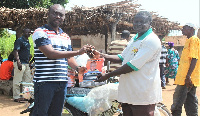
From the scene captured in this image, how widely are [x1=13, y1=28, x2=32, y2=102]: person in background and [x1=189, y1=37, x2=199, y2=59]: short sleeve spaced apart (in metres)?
4.19

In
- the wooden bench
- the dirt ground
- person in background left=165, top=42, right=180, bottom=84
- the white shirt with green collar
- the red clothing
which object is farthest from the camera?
person in background left=165, top=42, right=180, bottom=84

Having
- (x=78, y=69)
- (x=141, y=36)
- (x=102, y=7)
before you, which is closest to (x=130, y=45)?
(x=141, y=36)

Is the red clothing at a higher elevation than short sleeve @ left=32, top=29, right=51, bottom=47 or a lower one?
lower

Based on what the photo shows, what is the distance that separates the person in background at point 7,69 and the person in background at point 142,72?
532 centimetres

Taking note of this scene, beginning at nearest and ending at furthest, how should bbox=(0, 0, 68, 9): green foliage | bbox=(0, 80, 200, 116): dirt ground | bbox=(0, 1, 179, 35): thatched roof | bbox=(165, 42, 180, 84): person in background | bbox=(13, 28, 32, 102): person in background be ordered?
bbox=(0, 80, 200, 116): dirt ground, bbox=(13, 28, 32, 102): person in background, bbox=(0, 1, 179, 35): thatched roof, bbox=(165, 42, 180, 84): person in background, bbox=(0, 0, 68, 9): green foliage

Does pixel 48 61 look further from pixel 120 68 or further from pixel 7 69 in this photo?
pixel 7 69

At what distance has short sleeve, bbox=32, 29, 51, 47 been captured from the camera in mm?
2660

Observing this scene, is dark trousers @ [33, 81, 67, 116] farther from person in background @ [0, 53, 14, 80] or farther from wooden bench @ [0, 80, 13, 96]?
wooden bench @ [0, 80, 13, 96]

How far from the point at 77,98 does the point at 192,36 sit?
81.0 inches

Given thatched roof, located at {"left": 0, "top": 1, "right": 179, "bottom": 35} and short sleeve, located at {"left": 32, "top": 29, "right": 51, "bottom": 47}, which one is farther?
thatched roof, located at {"left": 0, "top": 1, "right": 179, "bottom": 35}

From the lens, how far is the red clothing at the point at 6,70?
7336mm

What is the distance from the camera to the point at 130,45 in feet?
8.89

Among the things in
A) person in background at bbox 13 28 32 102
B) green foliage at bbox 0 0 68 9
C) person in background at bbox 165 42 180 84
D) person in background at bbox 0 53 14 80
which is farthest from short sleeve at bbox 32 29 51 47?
green foliage at bbox 0 0 68 9

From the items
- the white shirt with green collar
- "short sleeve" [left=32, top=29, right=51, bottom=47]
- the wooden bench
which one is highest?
"short sleeve" [left=32, top=29, right=51, bottom=47]
